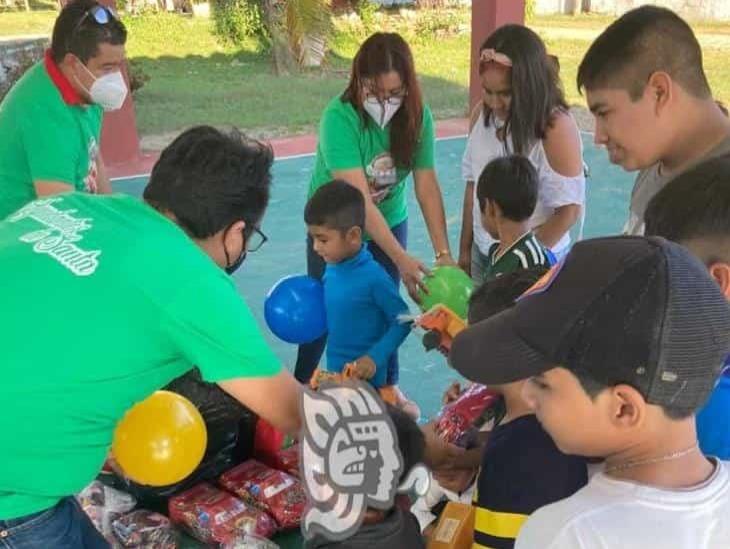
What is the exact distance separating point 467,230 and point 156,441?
74.7 inches

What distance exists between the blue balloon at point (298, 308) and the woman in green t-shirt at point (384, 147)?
0.27 meters

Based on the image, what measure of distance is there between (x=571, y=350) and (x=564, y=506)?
0.78ft

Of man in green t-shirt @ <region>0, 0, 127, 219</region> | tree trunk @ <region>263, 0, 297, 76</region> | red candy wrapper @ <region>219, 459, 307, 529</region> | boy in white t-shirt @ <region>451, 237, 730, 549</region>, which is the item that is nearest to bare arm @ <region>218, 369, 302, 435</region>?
boy in white t-shirt @ <region>451, 237, 730, 549</region>

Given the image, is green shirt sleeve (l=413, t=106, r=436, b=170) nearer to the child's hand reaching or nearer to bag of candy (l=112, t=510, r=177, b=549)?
the child's hand reaching

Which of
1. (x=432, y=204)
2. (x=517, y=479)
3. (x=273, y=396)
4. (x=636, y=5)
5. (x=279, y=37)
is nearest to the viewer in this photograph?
(x=517, y=479)

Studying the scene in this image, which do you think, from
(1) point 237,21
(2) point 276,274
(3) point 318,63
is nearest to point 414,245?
(2) point 276,274

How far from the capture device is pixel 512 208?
9.19ft

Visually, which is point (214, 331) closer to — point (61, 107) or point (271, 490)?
point (271, 490)

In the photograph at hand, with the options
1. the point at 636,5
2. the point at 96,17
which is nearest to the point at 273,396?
the point at 96,17

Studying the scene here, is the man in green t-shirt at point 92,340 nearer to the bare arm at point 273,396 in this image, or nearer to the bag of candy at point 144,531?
the bare arm at point 273,396

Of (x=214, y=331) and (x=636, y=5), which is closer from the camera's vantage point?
(x=214, y=331)

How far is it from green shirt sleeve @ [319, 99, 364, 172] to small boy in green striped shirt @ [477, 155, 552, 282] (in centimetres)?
66

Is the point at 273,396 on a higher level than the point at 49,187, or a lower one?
lower

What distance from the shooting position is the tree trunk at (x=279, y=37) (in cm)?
1568
